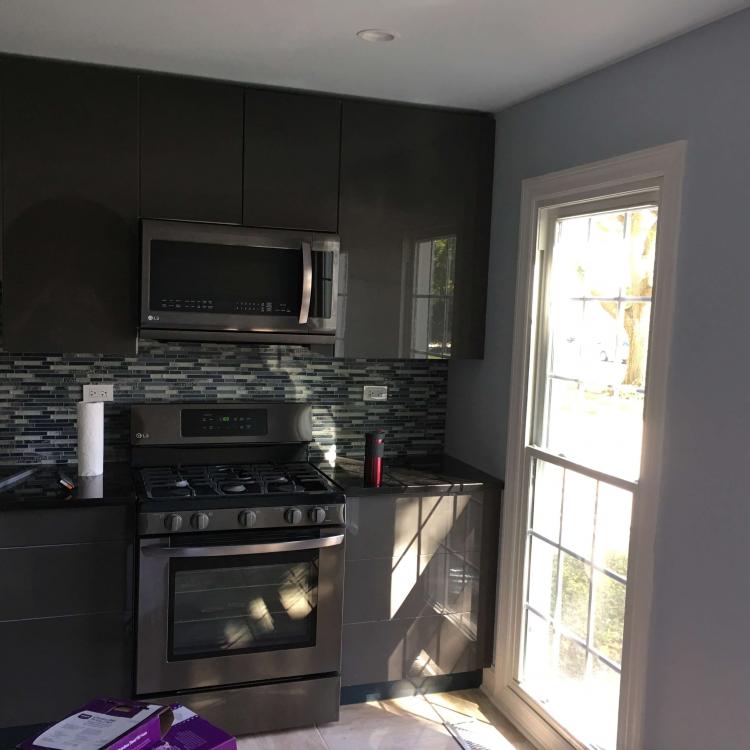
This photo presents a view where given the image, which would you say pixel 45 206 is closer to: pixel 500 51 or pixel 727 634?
pixel 500 51

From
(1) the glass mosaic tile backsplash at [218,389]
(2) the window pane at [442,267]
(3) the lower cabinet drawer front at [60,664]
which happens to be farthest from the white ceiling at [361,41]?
(3) the lower cabinet drawer front at [60,664]

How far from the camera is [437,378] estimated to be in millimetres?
3760

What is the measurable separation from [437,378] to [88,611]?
180 centimetres

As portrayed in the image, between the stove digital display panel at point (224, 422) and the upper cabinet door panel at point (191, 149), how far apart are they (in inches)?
32.0

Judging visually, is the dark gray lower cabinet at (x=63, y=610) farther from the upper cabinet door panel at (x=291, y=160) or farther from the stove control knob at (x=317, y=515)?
the upper cabinet door panel at (x=291, y=160)

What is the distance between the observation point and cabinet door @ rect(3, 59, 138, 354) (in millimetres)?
2787

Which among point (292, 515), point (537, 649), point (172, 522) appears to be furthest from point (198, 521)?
point (537, 649)

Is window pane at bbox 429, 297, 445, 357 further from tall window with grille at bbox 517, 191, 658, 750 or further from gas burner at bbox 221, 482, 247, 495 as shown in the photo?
gas burner at bbox 221, 482, 247, 495

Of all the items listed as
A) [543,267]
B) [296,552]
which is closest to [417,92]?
[543,267]

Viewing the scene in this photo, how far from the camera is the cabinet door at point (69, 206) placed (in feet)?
9.14

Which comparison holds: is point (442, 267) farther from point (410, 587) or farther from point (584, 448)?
point (410, 587)

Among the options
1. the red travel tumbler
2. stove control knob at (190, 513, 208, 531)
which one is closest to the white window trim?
the red travel tumbler

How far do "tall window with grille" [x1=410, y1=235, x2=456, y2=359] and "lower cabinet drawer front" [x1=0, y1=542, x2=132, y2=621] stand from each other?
1391mm

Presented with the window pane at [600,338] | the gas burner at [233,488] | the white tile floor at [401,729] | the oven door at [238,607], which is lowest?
the white tile floor at [401,729]
